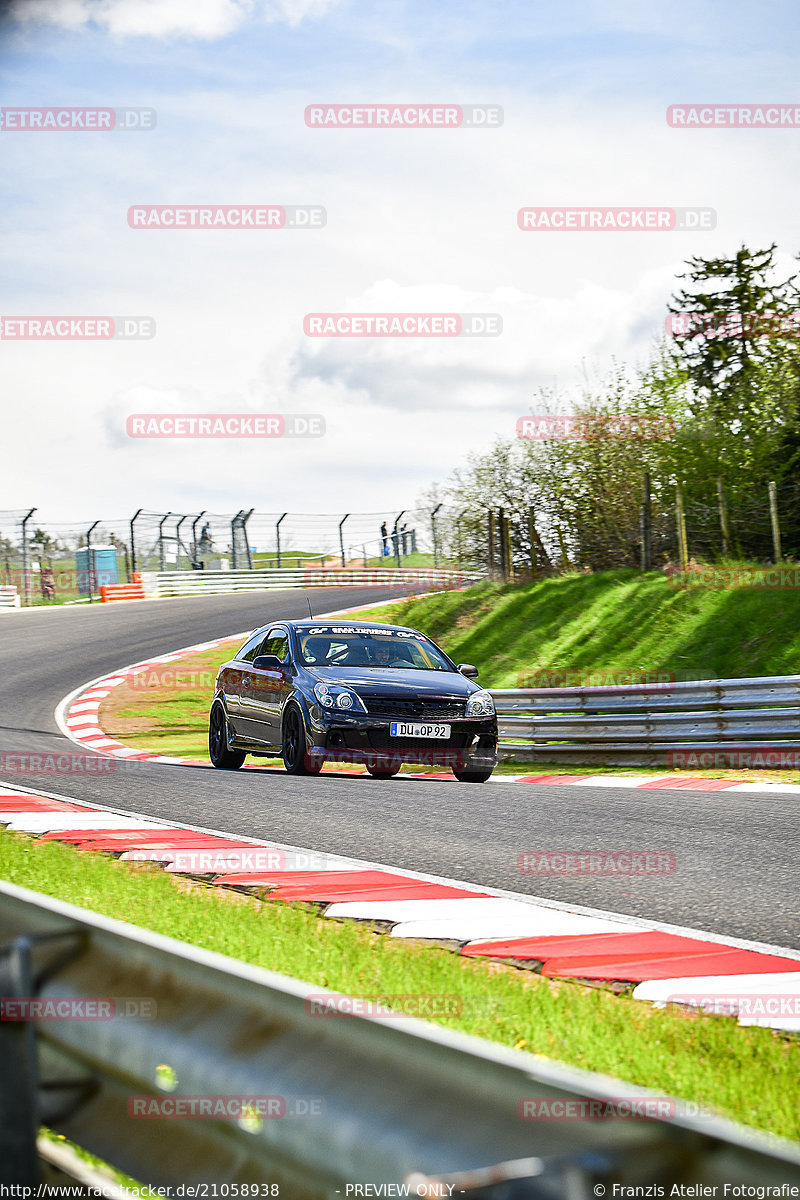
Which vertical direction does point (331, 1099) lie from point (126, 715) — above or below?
above

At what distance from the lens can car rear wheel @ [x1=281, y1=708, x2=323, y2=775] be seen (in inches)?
459

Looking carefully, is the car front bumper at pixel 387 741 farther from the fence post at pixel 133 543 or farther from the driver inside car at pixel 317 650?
the fence post at pixel 133 543

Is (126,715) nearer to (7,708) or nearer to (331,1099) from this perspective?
(7,708)

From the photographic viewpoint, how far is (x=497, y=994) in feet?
13.4

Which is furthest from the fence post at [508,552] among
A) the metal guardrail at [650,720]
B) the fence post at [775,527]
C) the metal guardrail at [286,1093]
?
the metal guardrail at [286,1093]

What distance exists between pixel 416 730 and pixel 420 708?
0.21 metres

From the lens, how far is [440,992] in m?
4.14

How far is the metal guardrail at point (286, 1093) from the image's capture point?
152cm

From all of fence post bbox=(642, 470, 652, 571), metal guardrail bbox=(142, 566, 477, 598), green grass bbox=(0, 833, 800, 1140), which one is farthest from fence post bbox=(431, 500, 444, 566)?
green grass bbox=(0, 833, 800, 1140)

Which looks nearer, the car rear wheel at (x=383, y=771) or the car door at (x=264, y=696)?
the car door at (x=264, y=696)

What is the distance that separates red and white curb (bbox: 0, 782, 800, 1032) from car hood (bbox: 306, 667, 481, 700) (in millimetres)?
3740

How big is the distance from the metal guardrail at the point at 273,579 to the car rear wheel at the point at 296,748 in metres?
28.1

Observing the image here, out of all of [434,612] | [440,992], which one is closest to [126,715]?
[434,612]

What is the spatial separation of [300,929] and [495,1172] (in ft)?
12.1
